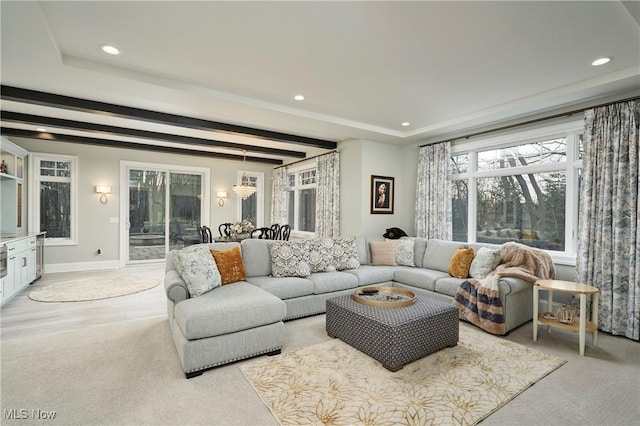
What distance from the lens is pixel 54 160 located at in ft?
21.5

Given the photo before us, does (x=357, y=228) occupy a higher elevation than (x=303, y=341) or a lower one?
higher

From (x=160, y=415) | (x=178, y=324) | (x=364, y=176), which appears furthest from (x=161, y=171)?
(x=160, y=415)

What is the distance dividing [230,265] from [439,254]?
306 cm

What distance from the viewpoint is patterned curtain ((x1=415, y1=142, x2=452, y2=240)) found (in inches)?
210

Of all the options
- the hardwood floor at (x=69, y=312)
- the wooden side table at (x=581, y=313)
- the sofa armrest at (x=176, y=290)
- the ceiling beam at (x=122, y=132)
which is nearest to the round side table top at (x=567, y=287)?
the wooden side table at (x=581, y=313)

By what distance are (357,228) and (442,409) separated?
3.93 m

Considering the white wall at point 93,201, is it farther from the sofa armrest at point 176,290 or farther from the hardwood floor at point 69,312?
the sofa armrest at point 176,290

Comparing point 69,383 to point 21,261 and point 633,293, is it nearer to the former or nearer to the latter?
point 21,261

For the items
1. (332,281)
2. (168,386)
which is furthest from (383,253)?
(168,386)

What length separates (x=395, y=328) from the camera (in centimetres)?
258

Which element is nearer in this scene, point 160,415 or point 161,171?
point 160,415

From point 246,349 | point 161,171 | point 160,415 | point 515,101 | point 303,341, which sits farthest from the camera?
point 161,171

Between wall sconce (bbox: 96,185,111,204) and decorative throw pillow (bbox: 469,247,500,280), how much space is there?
7.43 m

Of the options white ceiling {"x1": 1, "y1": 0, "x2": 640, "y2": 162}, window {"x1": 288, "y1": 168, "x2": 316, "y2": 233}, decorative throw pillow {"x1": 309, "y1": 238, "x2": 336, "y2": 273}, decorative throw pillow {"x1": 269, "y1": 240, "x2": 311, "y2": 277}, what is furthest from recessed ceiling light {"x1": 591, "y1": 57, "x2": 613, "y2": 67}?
window {"x1": 288, "y1": 168, "x2": 316, "y2": 233}
